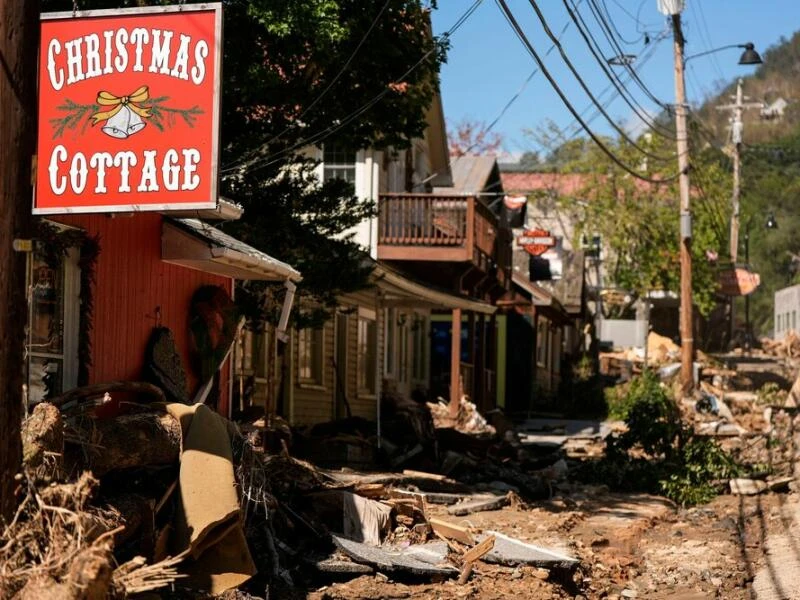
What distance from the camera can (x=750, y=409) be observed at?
3394cm

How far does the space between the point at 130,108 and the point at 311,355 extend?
1467 centimetres

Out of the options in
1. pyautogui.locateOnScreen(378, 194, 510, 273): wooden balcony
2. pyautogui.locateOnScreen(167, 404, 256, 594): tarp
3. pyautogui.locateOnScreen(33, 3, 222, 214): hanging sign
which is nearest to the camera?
pyautogui.locateOnScreen(33, 3, 222, 214): hanging sign

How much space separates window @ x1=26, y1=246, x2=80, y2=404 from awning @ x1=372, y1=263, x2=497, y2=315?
365 inches

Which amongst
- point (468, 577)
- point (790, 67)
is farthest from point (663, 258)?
point (790, 67)

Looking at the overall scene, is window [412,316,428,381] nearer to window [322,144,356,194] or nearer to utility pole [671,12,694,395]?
window [322,144,356,194]

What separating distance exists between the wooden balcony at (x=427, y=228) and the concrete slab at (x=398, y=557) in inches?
528

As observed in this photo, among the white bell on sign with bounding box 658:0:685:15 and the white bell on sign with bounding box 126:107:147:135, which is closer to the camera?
the white bell on sign with bounding box 126:107:147:135

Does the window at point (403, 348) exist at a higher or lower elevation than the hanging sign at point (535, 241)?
lower

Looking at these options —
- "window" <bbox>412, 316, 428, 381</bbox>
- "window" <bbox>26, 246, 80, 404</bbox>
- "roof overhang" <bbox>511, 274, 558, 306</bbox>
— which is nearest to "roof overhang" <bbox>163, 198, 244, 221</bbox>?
"window" <bbox>26, 246, 80, 404</bbox>

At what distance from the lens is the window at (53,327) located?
10344mm

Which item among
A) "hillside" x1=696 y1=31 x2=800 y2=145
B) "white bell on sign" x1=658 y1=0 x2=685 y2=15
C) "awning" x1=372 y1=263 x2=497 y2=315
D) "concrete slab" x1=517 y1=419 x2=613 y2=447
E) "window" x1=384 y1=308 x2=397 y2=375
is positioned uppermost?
"hillside" x1=696 y1=31 x2=800 y2=145

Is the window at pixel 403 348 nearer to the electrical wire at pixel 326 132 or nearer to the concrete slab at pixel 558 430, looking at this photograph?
the concrete slab at pixel 558 430

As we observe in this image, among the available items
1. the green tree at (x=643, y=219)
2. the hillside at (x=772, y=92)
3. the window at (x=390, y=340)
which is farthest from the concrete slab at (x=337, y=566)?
the hillside at (x=772, y=92)

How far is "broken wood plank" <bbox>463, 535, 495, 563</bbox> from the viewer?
1197cm
